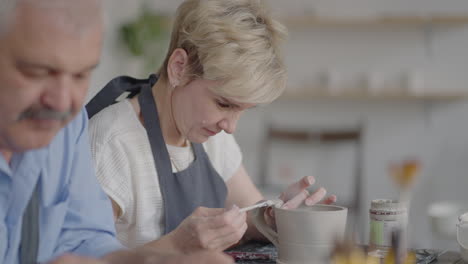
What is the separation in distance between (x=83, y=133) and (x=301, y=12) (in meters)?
3.13

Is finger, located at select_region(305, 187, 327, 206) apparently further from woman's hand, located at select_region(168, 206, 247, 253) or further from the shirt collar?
the shirt collar

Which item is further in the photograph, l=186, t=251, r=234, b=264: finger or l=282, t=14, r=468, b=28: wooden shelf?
l=282, t=14, r=468, b=28: wooden shelf

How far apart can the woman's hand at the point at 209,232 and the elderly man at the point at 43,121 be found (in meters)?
0.19

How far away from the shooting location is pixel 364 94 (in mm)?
3982

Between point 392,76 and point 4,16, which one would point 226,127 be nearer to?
point 4,16

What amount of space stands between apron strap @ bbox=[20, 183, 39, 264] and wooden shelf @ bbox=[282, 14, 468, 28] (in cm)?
314

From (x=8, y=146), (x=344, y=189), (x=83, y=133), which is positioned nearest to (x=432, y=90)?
(x=344, y=189)

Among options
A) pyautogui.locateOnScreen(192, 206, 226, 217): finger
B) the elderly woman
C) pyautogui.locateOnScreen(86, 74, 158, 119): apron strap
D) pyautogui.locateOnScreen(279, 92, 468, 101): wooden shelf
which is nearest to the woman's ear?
the elderly woman

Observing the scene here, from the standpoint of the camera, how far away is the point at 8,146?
0.85 metres

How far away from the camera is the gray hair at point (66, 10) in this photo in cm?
77

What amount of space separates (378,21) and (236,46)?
8.71 feet

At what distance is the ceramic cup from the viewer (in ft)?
4.06

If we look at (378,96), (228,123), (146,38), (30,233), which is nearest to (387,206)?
(228,123)

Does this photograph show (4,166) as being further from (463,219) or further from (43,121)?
(463,219)
